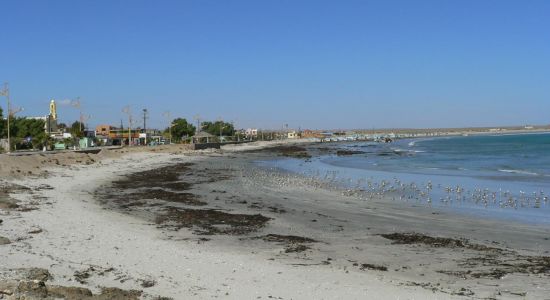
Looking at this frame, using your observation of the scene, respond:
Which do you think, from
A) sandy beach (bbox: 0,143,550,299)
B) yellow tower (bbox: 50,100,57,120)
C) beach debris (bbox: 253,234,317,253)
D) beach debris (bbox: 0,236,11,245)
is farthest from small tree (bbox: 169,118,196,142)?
beach debris (bbox: 0,236,11,245)

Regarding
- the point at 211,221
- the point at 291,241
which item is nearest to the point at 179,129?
the point at 211,221

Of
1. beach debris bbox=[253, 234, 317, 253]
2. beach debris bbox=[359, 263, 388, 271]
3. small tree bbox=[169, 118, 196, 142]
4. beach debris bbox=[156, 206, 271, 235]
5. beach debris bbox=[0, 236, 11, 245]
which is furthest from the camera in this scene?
small tree bbox=[169, 118, 196, 142]

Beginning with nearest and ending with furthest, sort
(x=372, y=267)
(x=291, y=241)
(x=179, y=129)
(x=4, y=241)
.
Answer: (x=372, y=267) → (x=4, y=241) → (x=291, y=241) → (x=179, y=129)

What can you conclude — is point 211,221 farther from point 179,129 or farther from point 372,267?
point 179,129

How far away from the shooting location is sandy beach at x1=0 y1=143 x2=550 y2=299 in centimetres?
895

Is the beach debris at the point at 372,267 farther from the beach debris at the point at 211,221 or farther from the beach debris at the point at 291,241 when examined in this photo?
the beach debris at the point at 211,221

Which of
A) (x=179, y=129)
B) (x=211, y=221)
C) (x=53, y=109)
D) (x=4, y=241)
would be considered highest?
(x=53, y=109)

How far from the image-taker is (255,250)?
12.6m

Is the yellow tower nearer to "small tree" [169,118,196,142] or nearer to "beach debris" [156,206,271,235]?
"small tree" [169,118,196,142]

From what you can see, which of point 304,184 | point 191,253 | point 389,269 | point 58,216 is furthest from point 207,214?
point 304,184

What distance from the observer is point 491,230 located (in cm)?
1638

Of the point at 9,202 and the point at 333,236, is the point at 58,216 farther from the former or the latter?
the point at 333,236

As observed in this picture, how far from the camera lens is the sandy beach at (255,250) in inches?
352

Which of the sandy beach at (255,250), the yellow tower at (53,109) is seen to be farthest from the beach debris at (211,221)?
the yellow tower at (53,109)
